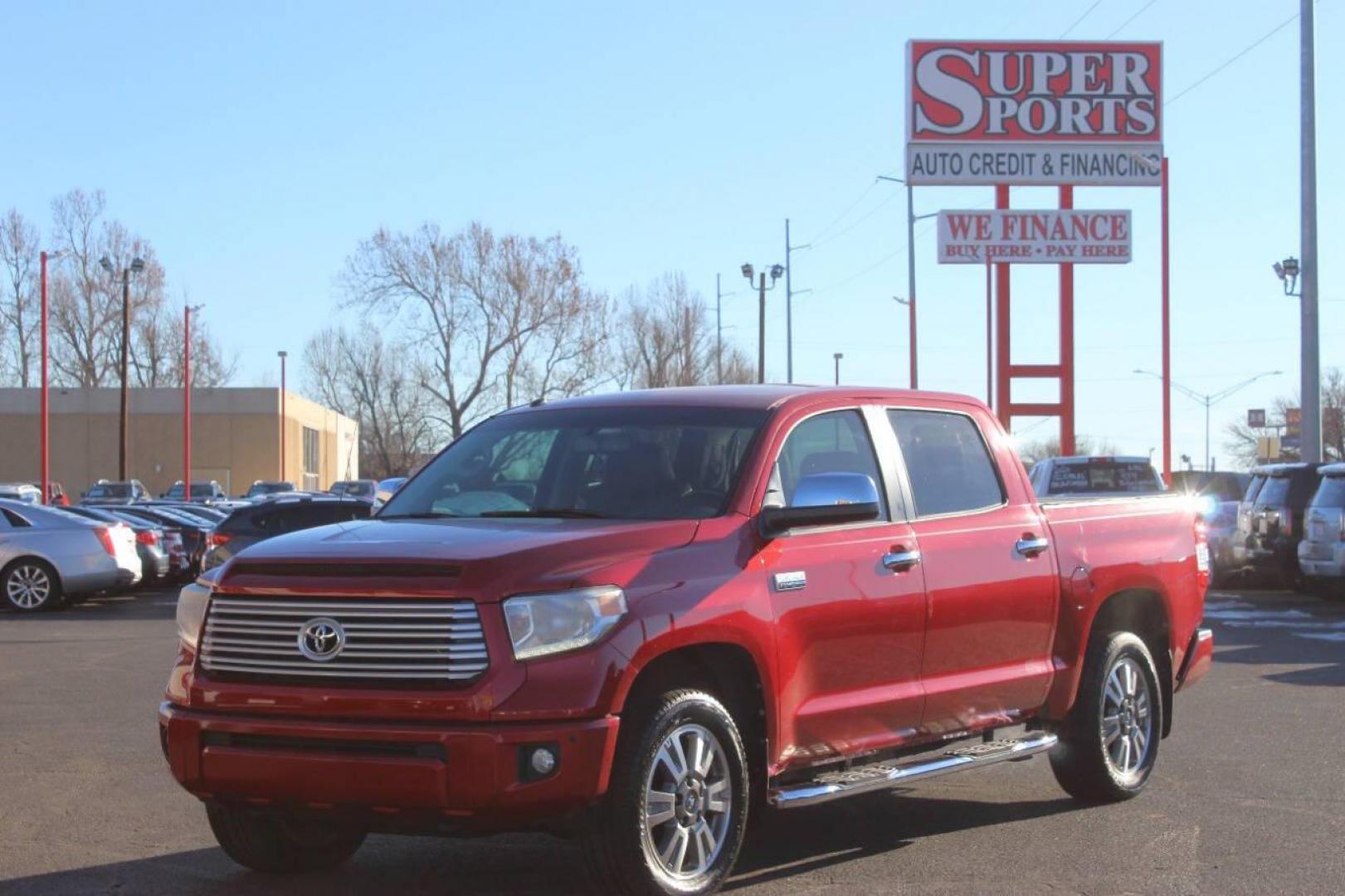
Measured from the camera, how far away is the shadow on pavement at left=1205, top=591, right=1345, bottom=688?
1525 centimetres

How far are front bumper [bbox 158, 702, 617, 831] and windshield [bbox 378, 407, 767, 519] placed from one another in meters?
1.28

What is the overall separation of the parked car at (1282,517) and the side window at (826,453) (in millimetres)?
17186

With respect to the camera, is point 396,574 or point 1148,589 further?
point 1148,589

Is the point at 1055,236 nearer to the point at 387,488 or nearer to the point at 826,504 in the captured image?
the point at 387,488

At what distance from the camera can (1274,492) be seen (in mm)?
23938

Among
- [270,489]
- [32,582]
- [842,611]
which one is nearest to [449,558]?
[842,611]

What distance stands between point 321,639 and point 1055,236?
1409 inches

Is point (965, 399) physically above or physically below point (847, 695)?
above

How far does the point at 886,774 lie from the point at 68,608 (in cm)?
1931

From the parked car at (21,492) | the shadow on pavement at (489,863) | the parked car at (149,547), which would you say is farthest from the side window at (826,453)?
the parked car at (21,492)

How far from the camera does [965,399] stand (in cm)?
871

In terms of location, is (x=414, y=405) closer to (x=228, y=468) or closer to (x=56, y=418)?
(x=228, y=468)

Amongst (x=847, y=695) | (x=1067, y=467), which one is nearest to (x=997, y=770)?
(x=847, y=695)

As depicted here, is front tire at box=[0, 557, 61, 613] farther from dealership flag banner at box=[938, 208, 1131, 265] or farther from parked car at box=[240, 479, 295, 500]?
parked car at box=[240, 479, 295, 500]
